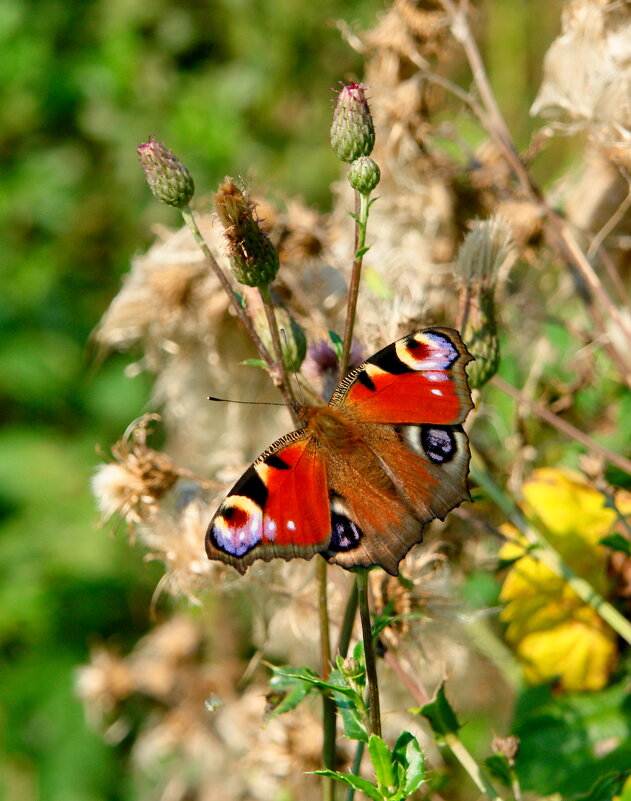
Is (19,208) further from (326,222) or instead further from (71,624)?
(326,222)

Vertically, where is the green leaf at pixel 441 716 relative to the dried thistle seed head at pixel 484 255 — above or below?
below

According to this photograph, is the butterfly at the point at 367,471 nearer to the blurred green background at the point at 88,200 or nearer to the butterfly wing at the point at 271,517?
the butterfly wing at the point at 271,517

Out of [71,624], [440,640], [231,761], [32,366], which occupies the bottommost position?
[231,761]

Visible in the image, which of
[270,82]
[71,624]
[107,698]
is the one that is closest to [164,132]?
[270,82]

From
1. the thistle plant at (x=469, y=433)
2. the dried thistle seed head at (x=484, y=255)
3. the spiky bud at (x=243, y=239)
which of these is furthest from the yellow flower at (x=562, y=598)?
the spiky bud at (x=243, y=239)

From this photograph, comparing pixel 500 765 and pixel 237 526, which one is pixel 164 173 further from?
pixel 500 765

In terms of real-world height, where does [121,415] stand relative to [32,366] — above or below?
below

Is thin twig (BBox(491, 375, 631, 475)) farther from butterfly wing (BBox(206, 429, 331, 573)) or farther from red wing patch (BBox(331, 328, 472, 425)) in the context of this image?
butterfly wing (BBox(206, 429, 331, 573))
